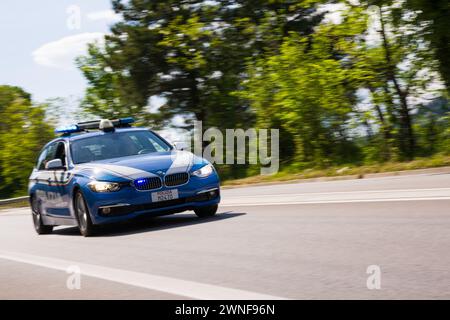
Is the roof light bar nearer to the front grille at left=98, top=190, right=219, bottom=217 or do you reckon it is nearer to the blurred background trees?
the front grille at left=98, top=190, right=219, bottom=217

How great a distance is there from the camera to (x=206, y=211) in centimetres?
1236

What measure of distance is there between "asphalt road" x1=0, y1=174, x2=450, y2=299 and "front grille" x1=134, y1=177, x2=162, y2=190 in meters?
0.62

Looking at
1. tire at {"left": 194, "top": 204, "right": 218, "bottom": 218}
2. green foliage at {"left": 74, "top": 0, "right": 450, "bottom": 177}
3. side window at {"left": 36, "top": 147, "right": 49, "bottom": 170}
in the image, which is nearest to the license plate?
tire at {"left": 194, "top": 204, "right": 218, "bottom": 218}

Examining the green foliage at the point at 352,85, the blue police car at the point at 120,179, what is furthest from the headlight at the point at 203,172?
the green foliage at the point at 352,85

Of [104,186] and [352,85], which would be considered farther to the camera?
[352,85]

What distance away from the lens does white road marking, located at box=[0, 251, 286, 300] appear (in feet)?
19.1

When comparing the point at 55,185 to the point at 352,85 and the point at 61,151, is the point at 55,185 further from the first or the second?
the point at 352,85

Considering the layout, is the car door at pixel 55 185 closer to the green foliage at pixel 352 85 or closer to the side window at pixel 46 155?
the side window at pixel 46 155

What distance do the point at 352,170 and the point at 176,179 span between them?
904 centimetres

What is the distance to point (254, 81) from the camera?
83.5 ft

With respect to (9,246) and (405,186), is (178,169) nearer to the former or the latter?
(9,246)

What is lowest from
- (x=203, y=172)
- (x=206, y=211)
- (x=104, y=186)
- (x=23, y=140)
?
(x=23, y=140)

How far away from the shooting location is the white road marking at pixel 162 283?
5824 mm

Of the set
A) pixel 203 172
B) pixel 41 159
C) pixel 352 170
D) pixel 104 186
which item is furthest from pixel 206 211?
pixel 352 170
